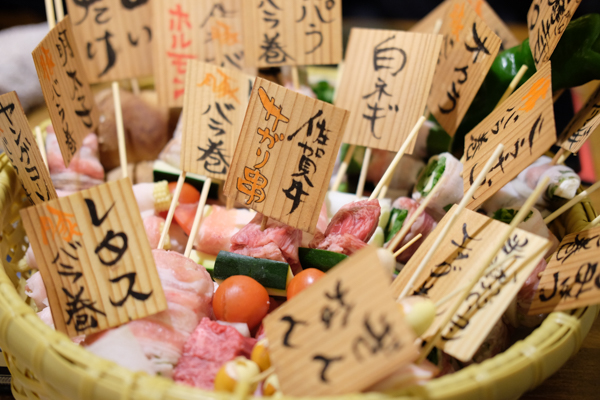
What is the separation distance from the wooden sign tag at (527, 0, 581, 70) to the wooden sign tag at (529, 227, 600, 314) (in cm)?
83

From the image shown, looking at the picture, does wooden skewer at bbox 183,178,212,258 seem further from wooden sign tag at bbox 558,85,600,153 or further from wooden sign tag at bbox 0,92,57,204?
wooden sign tag at bbox 558,85,600,153

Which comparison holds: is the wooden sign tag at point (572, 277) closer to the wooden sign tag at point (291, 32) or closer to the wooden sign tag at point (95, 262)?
the wooden sign tag at point (95, 262)

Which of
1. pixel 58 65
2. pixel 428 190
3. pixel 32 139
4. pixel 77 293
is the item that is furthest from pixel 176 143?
pixel 428 190

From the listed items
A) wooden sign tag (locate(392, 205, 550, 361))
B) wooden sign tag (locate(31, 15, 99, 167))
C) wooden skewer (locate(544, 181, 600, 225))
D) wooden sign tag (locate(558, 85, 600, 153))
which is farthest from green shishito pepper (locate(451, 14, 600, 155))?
wooden sign tag (locate(31, 15, 99, 167))

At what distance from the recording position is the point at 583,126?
6.64 ft

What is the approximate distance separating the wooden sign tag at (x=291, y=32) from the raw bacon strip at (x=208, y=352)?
170 centimetres

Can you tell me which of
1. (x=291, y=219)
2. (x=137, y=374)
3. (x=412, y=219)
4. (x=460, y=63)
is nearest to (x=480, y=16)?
(x=460, y=63)

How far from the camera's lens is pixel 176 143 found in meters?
2.71

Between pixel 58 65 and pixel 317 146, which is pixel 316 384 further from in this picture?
pixel 58 65

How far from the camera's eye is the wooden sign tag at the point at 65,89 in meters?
2.02

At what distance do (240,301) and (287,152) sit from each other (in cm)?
63

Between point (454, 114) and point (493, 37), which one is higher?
point (493, 37)

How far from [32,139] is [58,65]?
1.90ft

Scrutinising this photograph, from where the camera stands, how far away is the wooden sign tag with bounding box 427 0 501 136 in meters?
2.26
